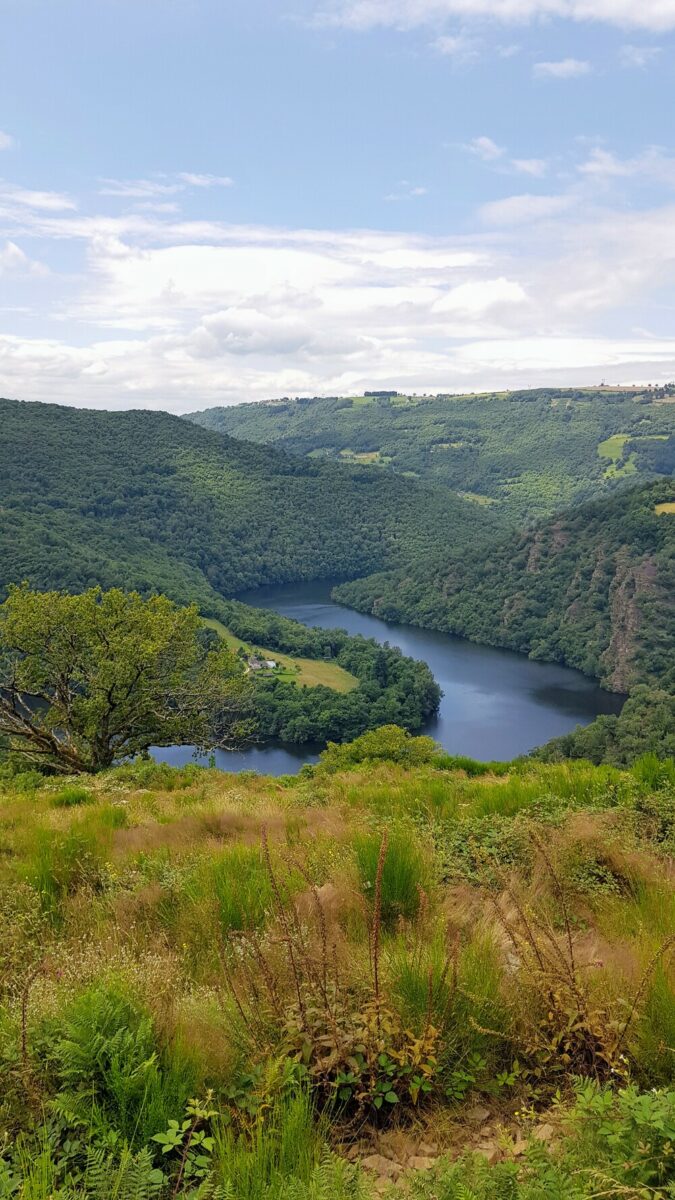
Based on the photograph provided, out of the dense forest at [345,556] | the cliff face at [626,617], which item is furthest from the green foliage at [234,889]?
the cliff face at [626,617]

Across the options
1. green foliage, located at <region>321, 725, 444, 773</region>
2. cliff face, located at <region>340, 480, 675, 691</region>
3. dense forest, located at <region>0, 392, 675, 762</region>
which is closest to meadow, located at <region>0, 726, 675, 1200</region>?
green foliage, located at <region>321, 725, 444, 773</region>

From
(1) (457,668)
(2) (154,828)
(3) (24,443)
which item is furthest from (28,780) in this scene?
(3) (24,443)

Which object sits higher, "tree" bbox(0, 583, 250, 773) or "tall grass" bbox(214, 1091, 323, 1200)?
"tall grass" bbox(214, 1091, 323, 1200)

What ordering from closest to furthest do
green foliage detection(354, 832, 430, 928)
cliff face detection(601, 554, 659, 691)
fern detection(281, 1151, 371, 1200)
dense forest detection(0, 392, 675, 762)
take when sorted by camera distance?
fern detection(281, 1151, 371, 1200), green foliage detection(354, 832, 430, 928), dense forest detection(0, 392, 675, 762), cliff face detection(601, 554, 659, 691)

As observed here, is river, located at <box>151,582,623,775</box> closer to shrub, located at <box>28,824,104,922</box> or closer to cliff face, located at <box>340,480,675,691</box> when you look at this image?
cliff face, located at <box>340,480,675,691</box>

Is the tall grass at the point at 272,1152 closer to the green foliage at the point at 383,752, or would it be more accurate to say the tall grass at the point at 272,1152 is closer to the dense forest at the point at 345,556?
the green foliage at the point at 383,752

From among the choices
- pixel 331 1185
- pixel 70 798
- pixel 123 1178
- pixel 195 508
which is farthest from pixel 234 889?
pixel 195 508

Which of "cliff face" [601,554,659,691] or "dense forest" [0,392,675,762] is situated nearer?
"dense forest" [0,392,675,762]

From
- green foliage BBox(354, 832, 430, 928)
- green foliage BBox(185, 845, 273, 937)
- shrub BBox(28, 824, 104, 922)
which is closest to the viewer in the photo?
green foliage BBox(185, 845, 273, 937)
